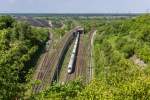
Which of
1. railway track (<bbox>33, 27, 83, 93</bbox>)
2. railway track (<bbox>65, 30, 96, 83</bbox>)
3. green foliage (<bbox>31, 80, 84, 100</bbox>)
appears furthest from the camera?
railway track (<bbox>65, 30, 96, 83</bbox>)

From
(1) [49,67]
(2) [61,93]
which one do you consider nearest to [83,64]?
(1) [49,67]

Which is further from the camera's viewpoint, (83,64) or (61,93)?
(83,64)

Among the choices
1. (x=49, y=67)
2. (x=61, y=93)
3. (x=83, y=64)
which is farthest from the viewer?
(x=83, y=64)

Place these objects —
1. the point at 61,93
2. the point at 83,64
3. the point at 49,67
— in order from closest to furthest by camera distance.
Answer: the point at 61,93 < the point at 49,67 < the point at 83,64

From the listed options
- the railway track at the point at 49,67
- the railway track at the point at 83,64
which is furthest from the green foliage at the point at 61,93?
the railway track at the point at 83,64

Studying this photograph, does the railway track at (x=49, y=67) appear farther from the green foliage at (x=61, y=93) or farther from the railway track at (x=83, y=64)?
the green foliage at (x=61, y=93)

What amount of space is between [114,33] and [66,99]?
104 meters

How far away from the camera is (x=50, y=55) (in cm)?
10956

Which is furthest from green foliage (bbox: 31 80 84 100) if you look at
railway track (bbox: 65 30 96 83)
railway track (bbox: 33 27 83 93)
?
railway track (bbox: 65 30 96 83)

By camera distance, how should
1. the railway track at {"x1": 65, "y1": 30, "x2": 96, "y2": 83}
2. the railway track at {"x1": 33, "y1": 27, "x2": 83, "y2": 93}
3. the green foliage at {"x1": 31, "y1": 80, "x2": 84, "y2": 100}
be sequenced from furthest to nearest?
the railway track at {"x1": 65, "y1": 30, "x2": 96, "y2": 83} < the railway track at {"x1": 33, "y1": 27, "x2": 83, "y2": 93} < the green foliage at {"x1": 31, "y1": 80, "x2": 84, "y2": 100}

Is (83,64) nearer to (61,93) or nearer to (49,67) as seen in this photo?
(49,67)

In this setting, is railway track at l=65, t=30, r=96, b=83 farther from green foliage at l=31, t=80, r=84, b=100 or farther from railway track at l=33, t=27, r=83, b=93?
green foliage at l=31, t=80, r=84, b=100

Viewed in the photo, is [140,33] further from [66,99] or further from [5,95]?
[5,95]

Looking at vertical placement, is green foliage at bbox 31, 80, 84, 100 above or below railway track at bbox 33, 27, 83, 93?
above
